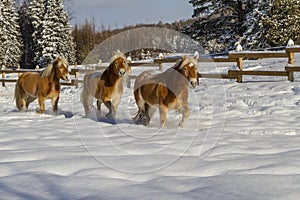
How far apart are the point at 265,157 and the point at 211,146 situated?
75 cm

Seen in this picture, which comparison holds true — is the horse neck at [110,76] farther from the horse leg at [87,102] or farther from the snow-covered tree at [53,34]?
the snow-covered tree at [53,34]

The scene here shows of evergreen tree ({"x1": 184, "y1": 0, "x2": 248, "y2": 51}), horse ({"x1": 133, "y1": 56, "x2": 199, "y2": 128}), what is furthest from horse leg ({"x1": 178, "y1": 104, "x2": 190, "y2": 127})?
evergreen tree ({"x1": 184, "y1": 0, "x2": 248, "y2": 51})

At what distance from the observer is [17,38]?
4341 centimetres

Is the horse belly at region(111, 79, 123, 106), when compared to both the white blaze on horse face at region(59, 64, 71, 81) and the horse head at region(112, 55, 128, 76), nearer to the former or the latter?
the horse head at region(112, 55, 128, 76)

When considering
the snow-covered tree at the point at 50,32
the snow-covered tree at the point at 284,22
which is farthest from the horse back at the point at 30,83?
the snow-covered tree at the point at 50,32

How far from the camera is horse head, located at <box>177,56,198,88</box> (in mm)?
4809

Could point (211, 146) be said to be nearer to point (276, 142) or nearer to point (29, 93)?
point (276, 142)

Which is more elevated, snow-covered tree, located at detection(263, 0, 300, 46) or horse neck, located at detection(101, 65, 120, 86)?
snow-covered tree, located at detection(263, 0, 300, 46)

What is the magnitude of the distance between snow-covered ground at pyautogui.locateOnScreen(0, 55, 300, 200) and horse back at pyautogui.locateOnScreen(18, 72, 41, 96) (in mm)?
1469

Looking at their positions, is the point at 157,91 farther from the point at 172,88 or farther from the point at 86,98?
the point at 86,98

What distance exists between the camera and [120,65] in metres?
6.11

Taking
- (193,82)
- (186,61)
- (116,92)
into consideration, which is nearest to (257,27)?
(116,92)

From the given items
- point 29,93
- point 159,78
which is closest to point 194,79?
point 159,78

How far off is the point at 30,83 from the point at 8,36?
3511 cm
